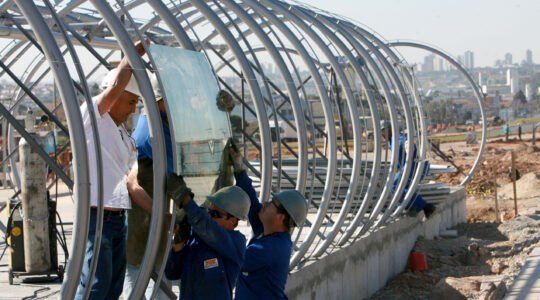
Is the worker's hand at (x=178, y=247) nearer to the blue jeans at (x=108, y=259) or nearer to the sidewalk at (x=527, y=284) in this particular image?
the blue jeans at (x=108, y=259)

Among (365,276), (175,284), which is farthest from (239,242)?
(365,276)

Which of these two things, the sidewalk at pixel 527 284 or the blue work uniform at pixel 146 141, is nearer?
the blue work uniform at pixel 146 141

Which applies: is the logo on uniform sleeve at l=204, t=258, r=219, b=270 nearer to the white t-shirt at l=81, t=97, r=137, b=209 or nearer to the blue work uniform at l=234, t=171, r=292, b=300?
the blue work uniform at l=234, t=171, r=292, b=300

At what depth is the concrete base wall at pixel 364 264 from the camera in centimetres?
729

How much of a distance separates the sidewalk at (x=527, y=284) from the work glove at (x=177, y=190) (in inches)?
189

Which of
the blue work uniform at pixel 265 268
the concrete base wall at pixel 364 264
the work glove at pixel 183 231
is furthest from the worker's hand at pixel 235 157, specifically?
the concrete base wall at pixel 364 264

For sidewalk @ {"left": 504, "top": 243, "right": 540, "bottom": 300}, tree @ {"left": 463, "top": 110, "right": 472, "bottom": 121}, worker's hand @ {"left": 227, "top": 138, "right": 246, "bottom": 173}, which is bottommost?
sidewalk @ {"left": 504, "top": 243, "right": 540, "bottom": 300}

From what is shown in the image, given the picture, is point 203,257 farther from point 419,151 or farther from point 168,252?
point 419,151

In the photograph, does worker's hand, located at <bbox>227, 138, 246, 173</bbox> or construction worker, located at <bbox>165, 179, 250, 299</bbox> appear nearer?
construction worker, located at <bbox>165, 179, 250, 299</bbox>

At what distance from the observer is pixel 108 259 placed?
169 inches

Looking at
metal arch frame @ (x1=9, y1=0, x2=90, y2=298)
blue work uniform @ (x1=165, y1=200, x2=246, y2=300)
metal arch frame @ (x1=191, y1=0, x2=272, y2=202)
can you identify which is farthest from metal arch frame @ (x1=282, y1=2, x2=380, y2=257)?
metal arch frame @ (x1=9, y1=0, x2=90, y2=298)

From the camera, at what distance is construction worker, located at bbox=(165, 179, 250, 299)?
3922mm

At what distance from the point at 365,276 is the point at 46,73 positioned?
511cm

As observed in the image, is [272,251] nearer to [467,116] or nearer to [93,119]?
[93,119]
